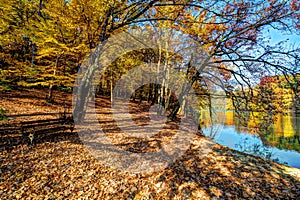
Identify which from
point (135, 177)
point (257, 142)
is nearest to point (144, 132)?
point (135, 177)

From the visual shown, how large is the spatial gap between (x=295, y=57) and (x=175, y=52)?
673 centimetres

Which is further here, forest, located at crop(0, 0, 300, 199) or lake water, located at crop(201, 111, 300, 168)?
lake water, located at crop(201, 111, 300, 168)

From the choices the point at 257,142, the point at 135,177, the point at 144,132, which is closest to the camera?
the point at 135,177

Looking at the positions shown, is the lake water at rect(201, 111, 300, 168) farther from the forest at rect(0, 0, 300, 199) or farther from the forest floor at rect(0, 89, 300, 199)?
the forest floor at rect(0, 89, 300, 199)

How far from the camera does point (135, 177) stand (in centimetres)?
457

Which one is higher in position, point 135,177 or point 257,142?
point 135,177

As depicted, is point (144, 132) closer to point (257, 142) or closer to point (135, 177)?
point (135, 177)

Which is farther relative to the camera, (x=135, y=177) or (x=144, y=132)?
(x=144, y=132)

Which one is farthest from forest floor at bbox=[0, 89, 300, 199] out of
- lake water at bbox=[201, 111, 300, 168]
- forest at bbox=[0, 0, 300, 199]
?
lake water at bbox=[201, 111, 300, 168]

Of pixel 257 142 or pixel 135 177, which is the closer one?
pixel 135 177

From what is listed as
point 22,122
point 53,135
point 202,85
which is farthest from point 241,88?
point 22,122

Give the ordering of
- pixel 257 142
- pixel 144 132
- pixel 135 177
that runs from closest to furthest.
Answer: pixel 135 177 < pixel 144 132 < pixel 257 142

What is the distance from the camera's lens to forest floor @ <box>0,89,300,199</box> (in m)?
3.85

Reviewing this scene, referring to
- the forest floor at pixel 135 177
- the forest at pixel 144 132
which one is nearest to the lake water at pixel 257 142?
the forest at pixel 144 132
